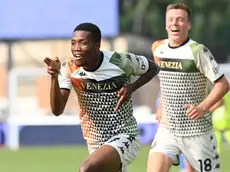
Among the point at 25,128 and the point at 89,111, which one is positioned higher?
the point at 89,111

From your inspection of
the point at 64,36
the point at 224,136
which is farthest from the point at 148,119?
the point at 64,36

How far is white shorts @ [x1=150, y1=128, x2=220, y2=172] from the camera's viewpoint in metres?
9.75

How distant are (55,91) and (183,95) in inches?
71.4

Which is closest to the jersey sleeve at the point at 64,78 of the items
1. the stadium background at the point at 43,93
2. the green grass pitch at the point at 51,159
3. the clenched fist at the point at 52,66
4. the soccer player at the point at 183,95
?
the clenched fist at the point at 52,66

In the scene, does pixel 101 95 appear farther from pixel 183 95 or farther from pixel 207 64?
pixel 207 64

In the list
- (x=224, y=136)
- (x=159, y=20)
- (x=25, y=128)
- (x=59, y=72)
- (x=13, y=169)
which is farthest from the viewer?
(x=159, y=20)

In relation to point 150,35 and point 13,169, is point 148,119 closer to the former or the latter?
point 13,169

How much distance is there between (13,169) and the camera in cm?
1636

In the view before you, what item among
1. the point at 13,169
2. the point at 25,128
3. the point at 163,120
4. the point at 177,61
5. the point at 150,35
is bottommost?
the point at 150,35

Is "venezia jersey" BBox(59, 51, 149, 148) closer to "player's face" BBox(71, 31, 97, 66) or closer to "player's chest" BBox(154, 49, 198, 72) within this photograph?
"player's face" BBox(71, 31, 97, 66)

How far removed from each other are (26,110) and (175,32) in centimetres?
1535

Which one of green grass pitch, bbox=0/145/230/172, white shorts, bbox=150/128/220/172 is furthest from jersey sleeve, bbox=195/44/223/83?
green grass pitch, bbox=0/145/230/172

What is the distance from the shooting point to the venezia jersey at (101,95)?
28.8ft

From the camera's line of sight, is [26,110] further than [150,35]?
No
